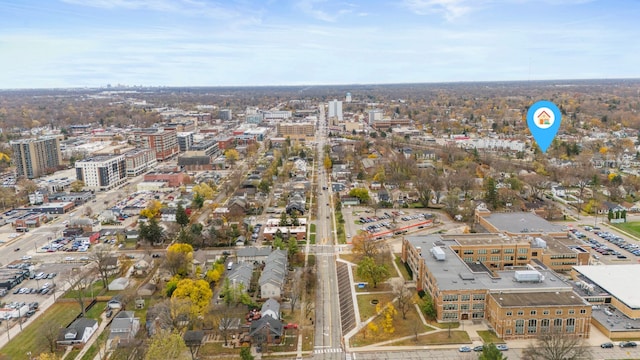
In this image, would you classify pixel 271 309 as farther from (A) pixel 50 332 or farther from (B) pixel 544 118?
(B) pixel 544 118

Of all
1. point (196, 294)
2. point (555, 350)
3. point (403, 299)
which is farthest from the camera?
point (403, 299)

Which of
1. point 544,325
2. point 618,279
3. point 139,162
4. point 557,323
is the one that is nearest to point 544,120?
point 557,323

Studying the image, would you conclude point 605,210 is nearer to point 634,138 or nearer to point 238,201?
Answer: point 238,201

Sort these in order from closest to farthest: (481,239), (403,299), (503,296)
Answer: (503,296) → (403,299) → (481,239)

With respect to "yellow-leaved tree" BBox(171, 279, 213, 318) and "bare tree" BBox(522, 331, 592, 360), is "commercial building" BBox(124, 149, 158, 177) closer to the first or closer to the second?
"yellow-leaved tree" BBox(171, 279, 213, 318)

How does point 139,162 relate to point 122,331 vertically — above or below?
above

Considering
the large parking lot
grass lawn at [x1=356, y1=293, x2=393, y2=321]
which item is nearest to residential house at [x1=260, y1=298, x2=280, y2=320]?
grass lawn at [x1=356, y1=293, x2=393, y2=321]

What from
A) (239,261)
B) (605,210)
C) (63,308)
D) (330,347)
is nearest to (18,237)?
(63,308)
